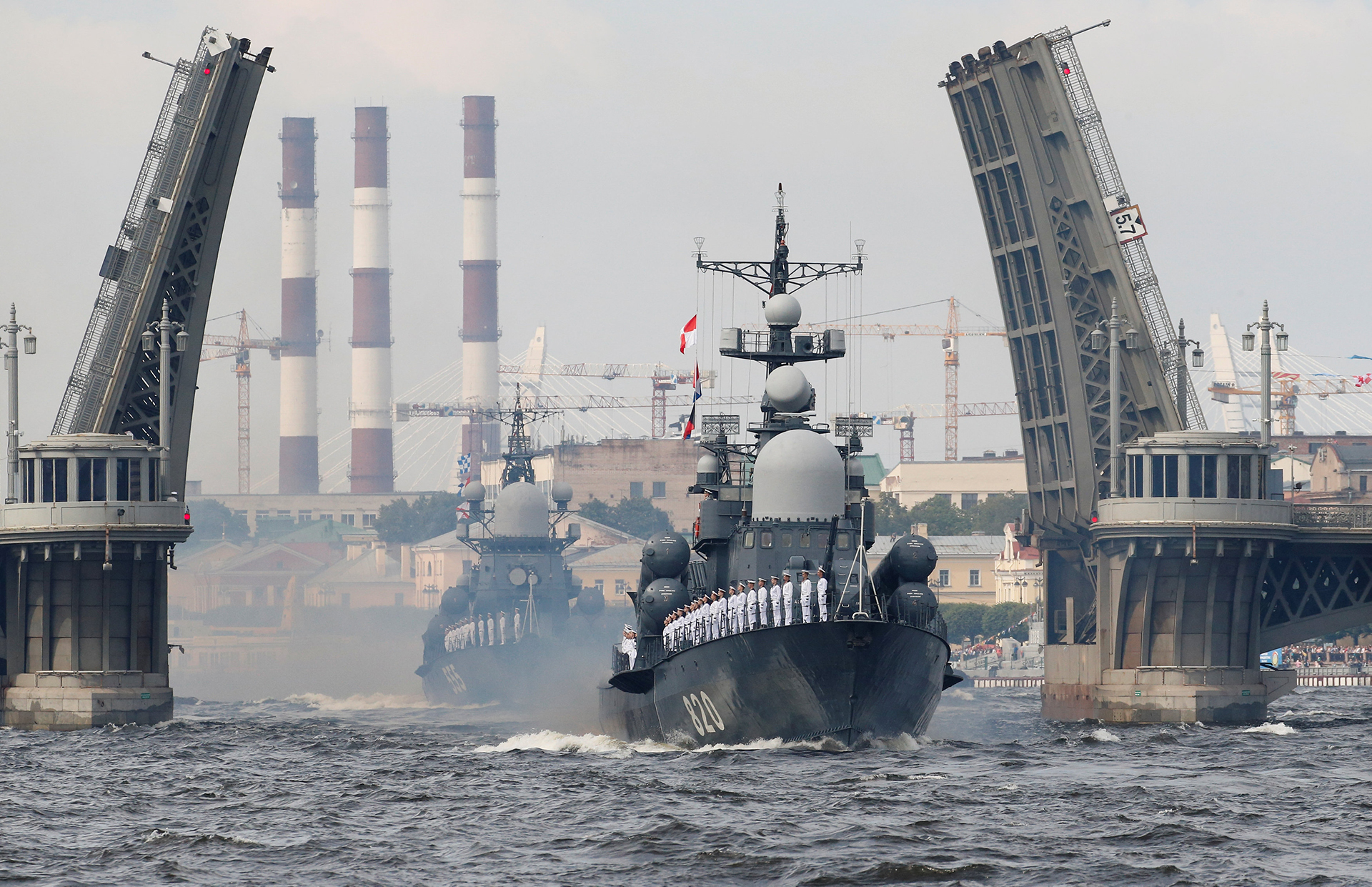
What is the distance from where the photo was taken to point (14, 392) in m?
69.2

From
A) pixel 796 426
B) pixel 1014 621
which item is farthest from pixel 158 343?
pixel 1014 621

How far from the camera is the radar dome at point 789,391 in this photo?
5469cm

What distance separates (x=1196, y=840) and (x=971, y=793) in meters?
6.92

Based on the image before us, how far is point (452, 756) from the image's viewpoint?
2143 inches

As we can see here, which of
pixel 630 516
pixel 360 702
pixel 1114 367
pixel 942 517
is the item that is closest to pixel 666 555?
pixel 1114 367

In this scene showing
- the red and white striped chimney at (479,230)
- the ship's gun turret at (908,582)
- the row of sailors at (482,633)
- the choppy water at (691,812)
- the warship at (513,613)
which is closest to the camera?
the choppy water at (691,812)

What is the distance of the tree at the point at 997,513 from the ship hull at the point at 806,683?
118 metres

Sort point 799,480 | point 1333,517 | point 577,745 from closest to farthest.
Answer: point 799,480 < point 577,745 < point 1333,517

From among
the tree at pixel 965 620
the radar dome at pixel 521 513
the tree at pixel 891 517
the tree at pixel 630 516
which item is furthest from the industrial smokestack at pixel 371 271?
the radar dome at pixel 521 513

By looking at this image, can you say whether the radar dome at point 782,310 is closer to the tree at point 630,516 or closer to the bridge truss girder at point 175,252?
the bridge truss girder at point 175,252

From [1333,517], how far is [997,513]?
337ft

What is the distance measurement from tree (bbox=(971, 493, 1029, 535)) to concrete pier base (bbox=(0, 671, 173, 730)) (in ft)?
355

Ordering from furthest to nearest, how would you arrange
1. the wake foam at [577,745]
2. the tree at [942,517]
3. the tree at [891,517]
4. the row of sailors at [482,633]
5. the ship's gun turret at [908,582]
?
1. the tree at [942,517]
2. the tree at [891,517]
3. the row of sailors at [482,633]
4. the wake foam at [577,745]
5. the ship's gun turret at [908,582]

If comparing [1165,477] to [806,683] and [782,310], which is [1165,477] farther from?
[806,683]
